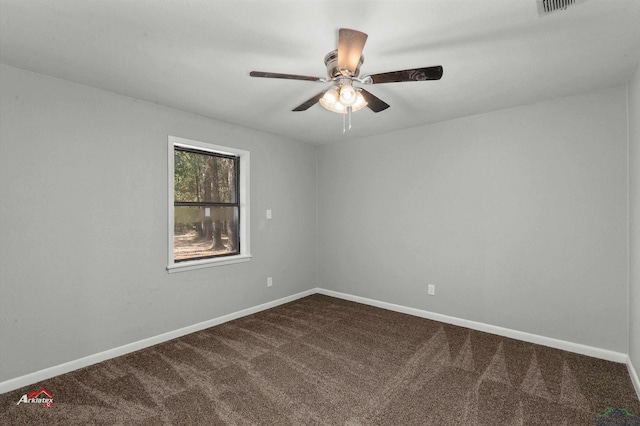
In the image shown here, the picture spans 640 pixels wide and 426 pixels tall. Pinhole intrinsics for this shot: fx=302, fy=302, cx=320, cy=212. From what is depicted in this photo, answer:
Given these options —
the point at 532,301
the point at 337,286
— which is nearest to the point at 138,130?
the point at 337,286

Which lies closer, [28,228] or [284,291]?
[28,228]

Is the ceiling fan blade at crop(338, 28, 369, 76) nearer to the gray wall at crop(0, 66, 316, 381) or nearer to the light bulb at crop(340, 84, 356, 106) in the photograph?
the light bulb at crop(340, 84, 356, 106)

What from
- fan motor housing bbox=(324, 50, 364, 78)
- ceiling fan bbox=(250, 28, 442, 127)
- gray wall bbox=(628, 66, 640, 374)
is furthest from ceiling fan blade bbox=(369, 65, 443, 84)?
Result: gray wall bbox=(628, 66, 640, 374)

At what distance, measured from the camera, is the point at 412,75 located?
1.79 m

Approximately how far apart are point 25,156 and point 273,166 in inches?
98.8

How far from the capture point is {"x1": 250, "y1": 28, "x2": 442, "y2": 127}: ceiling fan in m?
1.59

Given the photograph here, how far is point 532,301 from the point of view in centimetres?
306

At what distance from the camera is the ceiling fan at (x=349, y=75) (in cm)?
159

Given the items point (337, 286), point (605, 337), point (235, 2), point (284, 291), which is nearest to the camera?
point (235, 2)

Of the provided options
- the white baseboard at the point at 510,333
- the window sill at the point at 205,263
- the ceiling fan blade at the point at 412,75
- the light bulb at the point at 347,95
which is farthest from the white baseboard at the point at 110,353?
the ceiling fan blade at the point at 412,75

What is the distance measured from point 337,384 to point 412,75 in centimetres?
221

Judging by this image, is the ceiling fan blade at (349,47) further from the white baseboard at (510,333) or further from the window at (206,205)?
the white baseboard at (510,333)

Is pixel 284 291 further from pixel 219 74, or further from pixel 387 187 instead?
pixel 219 74

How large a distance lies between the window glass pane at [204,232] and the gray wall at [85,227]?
28cm
